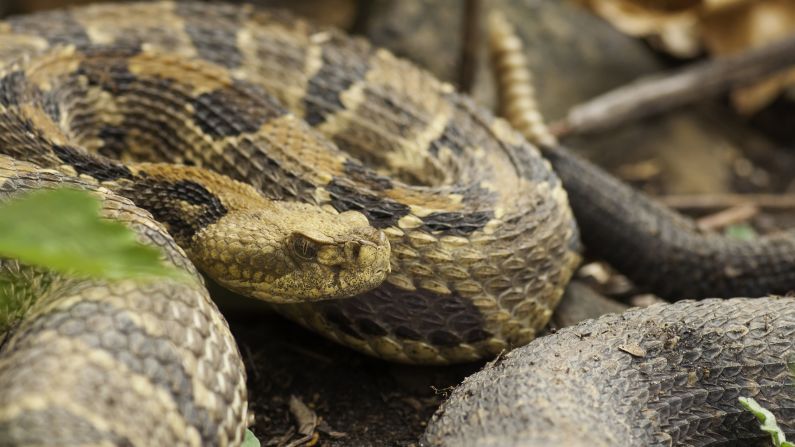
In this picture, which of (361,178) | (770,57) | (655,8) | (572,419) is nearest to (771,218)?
(770,57)

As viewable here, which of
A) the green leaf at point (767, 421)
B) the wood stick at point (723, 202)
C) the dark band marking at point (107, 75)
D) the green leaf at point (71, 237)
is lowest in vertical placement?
the wood stick at point (723, 202)

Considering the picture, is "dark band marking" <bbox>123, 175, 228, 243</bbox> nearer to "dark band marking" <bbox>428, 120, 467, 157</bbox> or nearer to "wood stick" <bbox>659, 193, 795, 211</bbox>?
"dark band marking" <bbox>428, 120, 467, 157</bbox>

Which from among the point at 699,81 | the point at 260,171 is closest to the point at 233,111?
the point at 260,171

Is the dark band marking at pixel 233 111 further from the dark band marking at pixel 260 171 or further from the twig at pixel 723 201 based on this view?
the twig at pixel 723 201

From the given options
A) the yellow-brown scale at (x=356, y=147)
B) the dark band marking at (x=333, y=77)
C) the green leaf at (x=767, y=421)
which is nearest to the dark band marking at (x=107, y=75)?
the yellow-brown scale at (x=356, y=147)

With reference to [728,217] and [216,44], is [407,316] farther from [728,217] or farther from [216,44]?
[728,217]

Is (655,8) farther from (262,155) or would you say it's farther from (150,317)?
(150,317)
